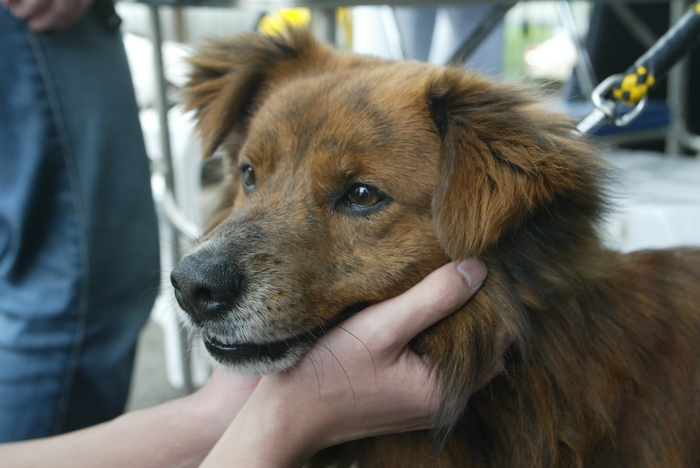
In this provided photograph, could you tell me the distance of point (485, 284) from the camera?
118cm

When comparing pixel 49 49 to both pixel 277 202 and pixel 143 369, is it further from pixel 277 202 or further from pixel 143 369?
pixel 143 369

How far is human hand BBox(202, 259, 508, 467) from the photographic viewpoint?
1.12 metres

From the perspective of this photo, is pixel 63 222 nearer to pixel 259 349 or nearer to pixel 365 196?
pixel 259 349

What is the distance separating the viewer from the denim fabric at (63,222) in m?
1.57

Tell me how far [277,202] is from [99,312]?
29.9 inches

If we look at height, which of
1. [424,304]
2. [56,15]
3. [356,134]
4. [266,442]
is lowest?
[266,442]

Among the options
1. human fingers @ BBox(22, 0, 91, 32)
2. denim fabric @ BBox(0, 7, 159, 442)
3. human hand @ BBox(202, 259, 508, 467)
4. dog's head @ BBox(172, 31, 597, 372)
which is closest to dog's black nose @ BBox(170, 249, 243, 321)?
dog's head @ BBox(172, 31, 597, 372)

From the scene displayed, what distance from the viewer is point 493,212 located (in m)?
1.06

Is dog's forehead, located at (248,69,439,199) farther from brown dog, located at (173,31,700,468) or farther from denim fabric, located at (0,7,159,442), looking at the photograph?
denim fabric, located at (0,7,159,442)

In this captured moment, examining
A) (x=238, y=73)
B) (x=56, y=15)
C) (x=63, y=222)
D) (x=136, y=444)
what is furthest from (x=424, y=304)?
(x=56, y=15)

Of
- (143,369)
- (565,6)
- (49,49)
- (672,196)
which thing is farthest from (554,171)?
(565,6)

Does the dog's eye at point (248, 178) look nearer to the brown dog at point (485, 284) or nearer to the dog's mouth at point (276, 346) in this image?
the brown dog at point (485, 284)

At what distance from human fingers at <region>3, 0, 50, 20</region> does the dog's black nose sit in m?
0.85

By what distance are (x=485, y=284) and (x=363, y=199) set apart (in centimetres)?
31
